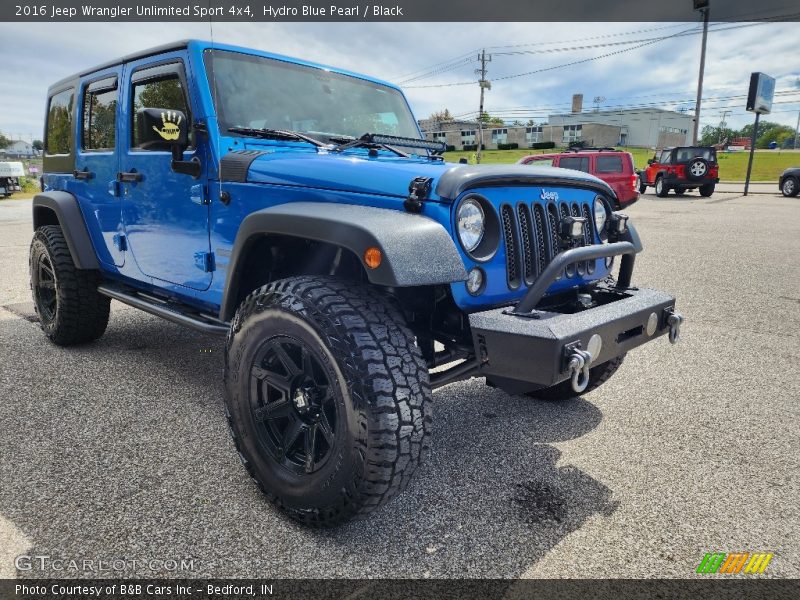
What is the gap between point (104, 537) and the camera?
2.08 meters

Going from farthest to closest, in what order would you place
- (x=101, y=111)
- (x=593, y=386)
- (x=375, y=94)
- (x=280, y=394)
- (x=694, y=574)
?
(x=101, y=111)
(x=375, y=94)
(x=593, y=386)
(x=280, y=394)
(x=694, y=574)

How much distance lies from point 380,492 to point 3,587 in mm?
1255

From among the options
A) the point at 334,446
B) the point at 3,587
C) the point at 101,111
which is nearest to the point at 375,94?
the point at 101,111

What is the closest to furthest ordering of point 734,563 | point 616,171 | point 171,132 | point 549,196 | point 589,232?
point 734,563, point 549,196, point 171,132, point 589,232, point 616,171

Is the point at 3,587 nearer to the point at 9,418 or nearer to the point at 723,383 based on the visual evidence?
the point at 9,418

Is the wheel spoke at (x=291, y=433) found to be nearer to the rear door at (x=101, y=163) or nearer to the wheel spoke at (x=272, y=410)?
the wheel spoke at (x=272, y=410)

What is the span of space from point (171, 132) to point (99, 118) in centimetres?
161

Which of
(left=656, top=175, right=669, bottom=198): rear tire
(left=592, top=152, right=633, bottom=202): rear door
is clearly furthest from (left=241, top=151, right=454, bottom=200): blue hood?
(left=656, top=175, right=669, bottom=198): rear tire

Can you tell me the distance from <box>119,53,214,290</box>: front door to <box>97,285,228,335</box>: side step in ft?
0.48

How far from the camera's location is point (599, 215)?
284 cm

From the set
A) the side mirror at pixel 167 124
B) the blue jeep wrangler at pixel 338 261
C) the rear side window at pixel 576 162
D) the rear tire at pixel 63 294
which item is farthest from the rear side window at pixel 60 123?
the rear side window at pixel 576 162

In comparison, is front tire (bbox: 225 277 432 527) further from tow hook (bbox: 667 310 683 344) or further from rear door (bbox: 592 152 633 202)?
rear door (bbox: 592 152 633 202)

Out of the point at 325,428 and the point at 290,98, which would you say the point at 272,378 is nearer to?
the point at 325,428

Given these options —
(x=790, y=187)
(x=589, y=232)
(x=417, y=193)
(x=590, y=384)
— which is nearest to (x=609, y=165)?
(x=790, y=187)
